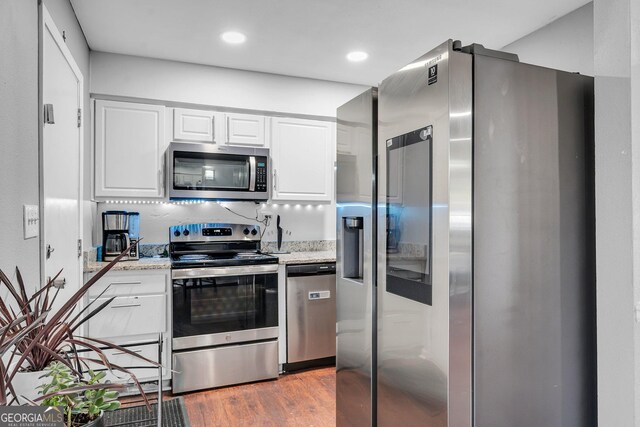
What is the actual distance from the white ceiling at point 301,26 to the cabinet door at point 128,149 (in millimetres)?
464

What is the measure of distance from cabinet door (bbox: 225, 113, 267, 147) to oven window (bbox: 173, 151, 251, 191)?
0.22 meters

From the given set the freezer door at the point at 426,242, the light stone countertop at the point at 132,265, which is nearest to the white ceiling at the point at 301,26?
the freezer door at the point at 426,242

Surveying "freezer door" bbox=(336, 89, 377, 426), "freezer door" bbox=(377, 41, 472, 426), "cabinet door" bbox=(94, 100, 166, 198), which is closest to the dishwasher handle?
"freezer door" bbox=(336, 89, 377, 426)

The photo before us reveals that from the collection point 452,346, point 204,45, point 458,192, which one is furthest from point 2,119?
point 204,45

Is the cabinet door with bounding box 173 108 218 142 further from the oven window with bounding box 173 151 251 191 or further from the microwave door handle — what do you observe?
the microwave door handle

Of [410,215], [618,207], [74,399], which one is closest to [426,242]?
[410,215]

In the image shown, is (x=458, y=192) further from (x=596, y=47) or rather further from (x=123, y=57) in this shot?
(x=123, y=57)

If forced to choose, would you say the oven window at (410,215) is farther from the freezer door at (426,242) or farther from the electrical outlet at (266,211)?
the electrical outlet at (266,211)

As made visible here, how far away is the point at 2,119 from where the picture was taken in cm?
133

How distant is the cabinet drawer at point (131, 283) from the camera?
2789 mm

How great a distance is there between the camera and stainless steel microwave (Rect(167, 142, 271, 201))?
10.4 feet

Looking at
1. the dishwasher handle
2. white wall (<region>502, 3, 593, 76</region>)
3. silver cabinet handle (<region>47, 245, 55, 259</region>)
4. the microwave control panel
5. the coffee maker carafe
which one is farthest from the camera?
the microwave control panel

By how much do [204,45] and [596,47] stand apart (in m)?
2.53

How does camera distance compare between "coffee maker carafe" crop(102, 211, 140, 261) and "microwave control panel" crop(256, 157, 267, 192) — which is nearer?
"coffee maker carafe" crop(102, 211, 140, 261)
